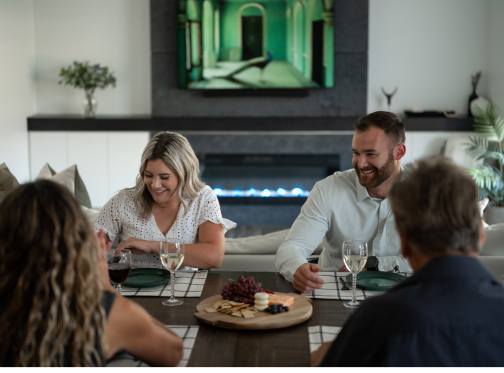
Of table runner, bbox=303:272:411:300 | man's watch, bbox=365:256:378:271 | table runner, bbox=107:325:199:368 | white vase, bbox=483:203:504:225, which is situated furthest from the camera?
white vase, bbox=483:203:504:225

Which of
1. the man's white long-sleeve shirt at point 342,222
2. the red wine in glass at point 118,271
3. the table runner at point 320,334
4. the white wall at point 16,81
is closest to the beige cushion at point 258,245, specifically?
the man's white long-sleeve shirt at point 342,222

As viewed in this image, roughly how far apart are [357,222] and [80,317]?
1413 millimetres

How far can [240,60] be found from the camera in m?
5.17

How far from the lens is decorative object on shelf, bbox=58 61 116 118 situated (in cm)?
512

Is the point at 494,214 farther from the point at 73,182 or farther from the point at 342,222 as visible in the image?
the point at 73,182

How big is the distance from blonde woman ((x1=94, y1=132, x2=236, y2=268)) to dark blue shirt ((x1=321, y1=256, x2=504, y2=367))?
4.11ft

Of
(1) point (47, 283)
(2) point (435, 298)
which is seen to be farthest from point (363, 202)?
(1) point (47, 283)

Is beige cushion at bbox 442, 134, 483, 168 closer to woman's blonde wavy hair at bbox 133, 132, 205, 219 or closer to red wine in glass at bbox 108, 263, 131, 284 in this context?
woman's blonde wavy hair at bbox 133, 132, 205, 219

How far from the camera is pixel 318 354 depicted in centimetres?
107

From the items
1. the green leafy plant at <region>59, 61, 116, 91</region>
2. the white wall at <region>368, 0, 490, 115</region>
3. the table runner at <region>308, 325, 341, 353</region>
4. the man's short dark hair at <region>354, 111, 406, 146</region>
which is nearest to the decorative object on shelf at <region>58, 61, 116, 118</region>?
the green leafy plant at <region>59, 61, 116, 91</region>

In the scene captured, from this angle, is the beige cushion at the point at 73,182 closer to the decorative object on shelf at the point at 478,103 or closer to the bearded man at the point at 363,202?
the bearded man at the point at 363,202

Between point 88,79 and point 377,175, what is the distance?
12.7 feet

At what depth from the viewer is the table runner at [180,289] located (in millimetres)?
1512

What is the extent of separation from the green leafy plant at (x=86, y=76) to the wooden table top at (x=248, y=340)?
4.10 metres
